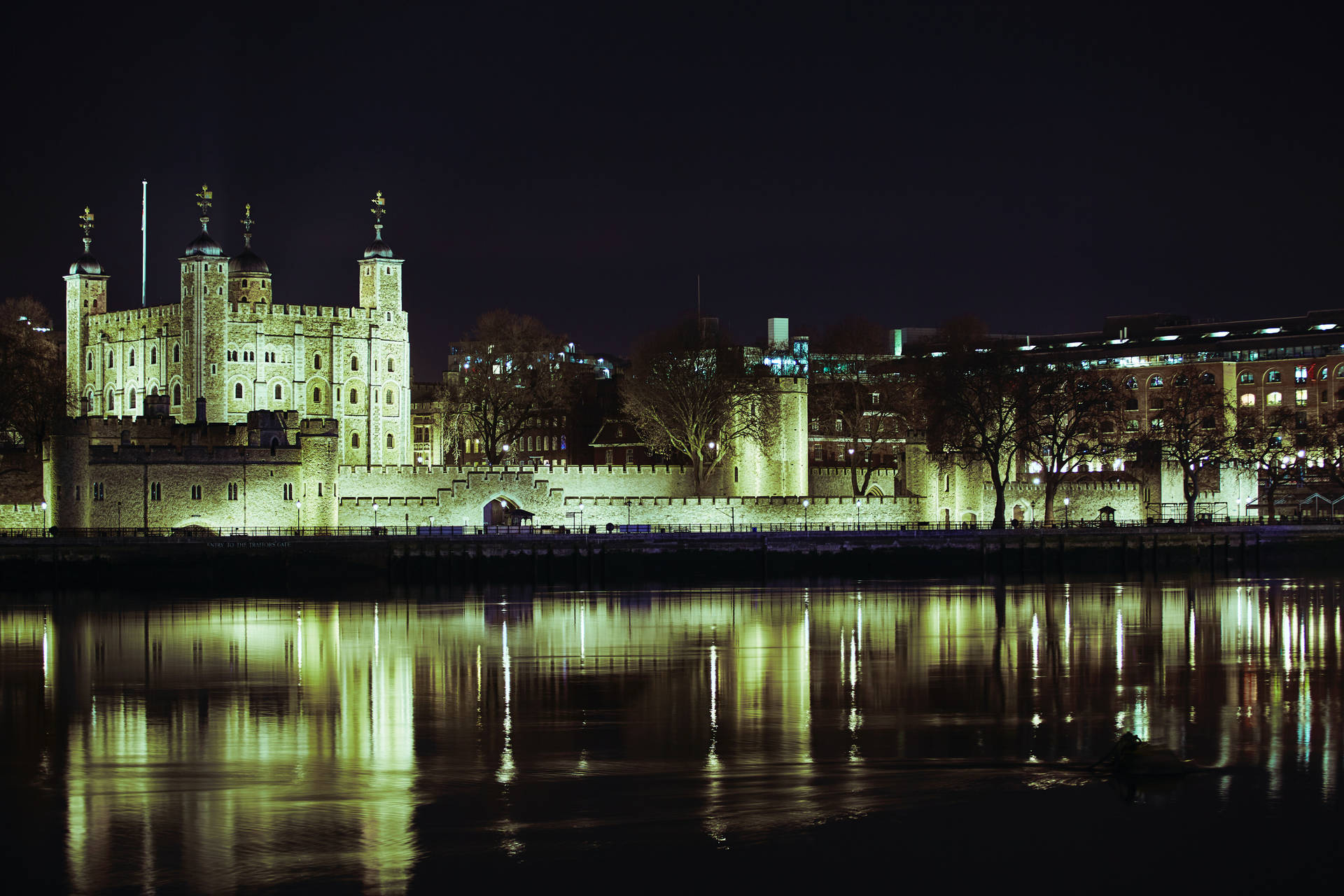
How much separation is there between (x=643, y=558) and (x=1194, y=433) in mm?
33270

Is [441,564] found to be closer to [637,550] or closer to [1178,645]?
[637,550]

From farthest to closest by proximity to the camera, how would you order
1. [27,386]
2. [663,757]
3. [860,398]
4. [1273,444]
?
[860,398] < [1273,444] < [27,386] < [663,757]

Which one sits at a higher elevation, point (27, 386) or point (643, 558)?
point (27, 386)

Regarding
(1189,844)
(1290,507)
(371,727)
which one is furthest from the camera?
(1290,507)

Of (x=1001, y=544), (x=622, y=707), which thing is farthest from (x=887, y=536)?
(x=622, y=707)

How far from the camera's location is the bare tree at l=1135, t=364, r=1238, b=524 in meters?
76.6

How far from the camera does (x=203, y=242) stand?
79.3 meters

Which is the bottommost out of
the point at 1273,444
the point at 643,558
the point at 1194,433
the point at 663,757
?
the point at 663,757

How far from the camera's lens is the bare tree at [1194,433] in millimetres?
76562

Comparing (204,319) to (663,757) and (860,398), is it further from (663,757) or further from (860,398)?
(663,757)

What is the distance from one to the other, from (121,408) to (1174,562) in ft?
163

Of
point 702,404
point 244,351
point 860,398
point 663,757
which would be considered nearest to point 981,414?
point 702,404

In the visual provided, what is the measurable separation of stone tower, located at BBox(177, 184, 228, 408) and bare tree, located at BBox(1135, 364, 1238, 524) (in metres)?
42.5

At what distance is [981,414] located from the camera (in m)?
71.7
